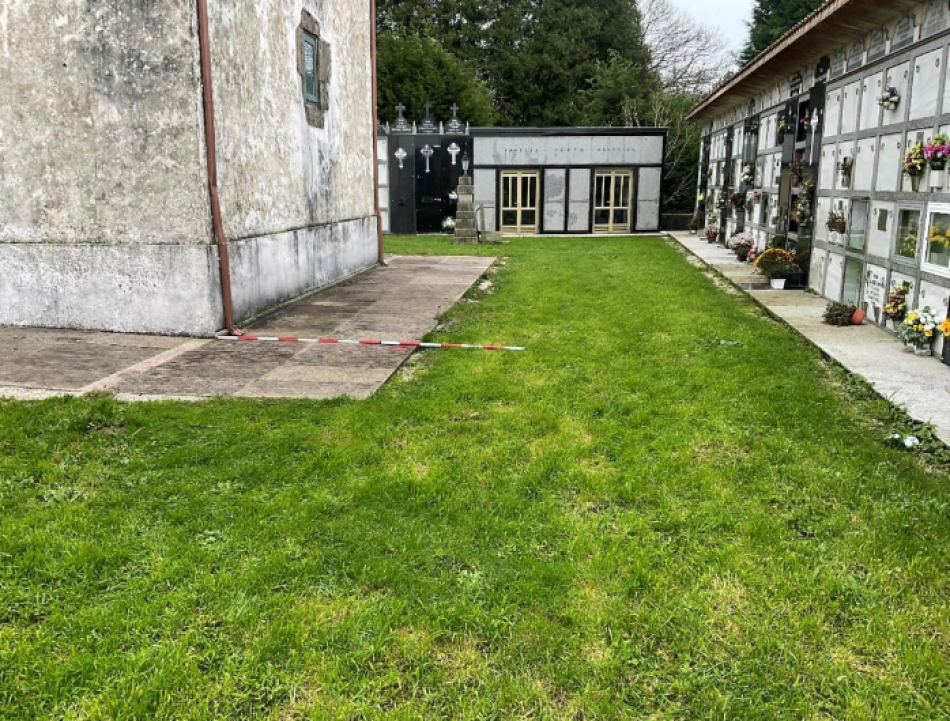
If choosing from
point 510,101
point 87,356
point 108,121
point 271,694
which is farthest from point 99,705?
point 510,101

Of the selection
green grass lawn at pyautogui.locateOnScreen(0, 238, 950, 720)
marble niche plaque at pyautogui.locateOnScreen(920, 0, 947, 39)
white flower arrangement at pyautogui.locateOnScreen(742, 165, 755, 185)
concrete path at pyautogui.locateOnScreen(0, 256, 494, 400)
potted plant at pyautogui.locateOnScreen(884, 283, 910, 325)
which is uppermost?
marble niche plaque at pyautogui.locateOnScreen(920, 0, 947, 39)

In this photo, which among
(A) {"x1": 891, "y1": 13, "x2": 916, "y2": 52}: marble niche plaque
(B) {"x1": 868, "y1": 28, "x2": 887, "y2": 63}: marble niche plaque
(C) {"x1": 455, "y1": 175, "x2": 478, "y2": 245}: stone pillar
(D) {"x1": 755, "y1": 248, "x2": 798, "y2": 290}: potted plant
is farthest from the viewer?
(C) {"x1": 455, "y1": 175, "x2": 478, "y2": 245}: stone pillar

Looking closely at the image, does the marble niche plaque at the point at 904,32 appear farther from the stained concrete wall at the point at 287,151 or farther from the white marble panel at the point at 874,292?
the stained concrete wall at the point at 287,151

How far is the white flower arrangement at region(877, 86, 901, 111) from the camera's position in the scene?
7984 mm

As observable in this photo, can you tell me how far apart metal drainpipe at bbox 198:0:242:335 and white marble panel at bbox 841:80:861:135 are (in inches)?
304

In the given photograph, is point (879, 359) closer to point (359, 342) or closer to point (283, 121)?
point (359, 342)

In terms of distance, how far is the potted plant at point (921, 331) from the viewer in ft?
22.3

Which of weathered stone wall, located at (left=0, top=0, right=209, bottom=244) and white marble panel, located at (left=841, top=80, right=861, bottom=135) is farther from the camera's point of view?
white marble panel, located at (left=841, top=80, right=861, bottom=135)

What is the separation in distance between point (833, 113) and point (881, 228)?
2.69 meters

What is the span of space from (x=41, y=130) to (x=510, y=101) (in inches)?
1323

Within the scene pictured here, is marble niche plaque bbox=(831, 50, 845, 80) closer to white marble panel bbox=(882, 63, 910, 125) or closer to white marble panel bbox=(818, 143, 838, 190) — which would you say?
white marble panel bbox=(818, 143, 838, 190)

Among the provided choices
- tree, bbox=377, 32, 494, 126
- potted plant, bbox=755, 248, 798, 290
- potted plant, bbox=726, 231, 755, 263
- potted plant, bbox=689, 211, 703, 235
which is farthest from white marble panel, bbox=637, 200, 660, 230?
potted plant, bbox=755, 248, 798, 290

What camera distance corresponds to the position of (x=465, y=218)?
20.2 meters

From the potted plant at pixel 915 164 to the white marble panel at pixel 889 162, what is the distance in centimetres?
50
